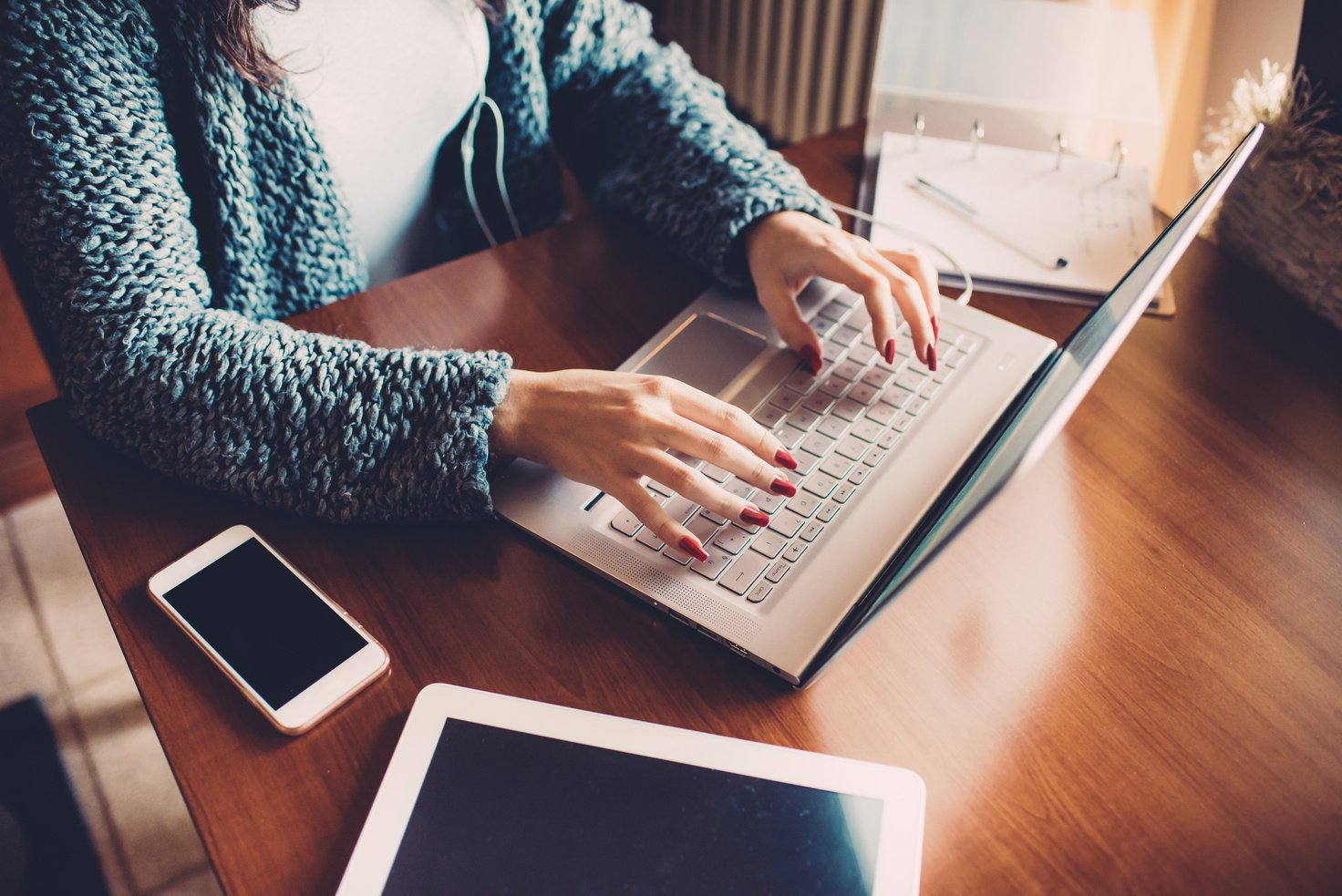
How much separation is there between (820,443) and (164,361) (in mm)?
433

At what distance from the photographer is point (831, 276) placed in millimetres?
684

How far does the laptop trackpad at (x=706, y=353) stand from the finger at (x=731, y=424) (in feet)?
0.28

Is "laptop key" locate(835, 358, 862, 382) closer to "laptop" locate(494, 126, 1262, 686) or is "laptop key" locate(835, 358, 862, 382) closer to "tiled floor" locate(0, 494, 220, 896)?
"laptop" locate(494, 126, 1262, 686)

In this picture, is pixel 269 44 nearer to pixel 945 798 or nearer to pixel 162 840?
pixel 945 798

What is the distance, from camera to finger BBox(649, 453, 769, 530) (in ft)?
1.77

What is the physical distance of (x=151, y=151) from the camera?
1.90 ft

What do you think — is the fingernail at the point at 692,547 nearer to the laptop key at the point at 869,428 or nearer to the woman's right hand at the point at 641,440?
the woman's right hand at the point at 641,440

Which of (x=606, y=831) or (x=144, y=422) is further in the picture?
(x=144, y=422)

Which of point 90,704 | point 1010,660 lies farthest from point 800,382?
point 90,704

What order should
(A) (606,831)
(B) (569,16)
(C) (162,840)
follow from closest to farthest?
(A) (606,831) → (B) (569,16) → (C) (162,840)

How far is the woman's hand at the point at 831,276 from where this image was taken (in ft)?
2.15

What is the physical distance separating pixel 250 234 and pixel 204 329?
14cm

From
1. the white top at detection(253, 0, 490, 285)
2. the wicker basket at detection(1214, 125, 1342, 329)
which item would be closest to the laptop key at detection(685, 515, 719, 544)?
the white top at detection(253, 0, 490, 285)

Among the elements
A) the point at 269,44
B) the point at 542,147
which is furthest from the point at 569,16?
the point at 269,44
